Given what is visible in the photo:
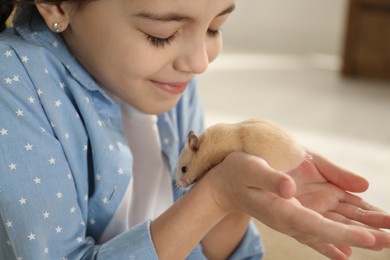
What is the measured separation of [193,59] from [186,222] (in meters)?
0.20

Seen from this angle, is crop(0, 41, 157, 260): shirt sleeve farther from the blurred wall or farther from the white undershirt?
the blurred wall

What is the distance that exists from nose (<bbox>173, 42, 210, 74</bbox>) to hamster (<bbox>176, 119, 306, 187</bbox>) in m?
0.08

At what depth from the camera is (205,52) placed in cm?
74

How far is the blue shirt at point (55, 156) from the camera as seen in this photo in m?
0.65

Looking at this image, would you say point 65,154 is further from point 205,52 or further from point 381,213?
point 381,213

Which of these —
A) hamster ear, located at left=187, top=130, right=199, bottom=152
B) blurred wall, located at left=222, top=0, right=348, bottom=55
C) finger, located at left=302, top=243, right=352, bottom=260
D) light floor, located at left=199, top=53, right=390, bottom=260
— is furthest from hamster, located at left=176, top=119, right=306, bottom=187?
blurred wall, located at left=222, top=0, right=348, bottom=55

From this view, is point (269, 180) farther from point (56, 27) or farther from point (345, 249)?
point (56, 27)

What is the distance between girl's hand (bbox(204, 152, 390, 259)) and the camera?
1.81ft

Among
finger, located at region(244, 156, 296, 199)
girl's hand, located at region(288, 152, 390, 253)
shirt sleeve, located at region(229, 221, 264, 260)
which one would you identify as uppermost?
finger, located at region(244, 156, 296, 199)

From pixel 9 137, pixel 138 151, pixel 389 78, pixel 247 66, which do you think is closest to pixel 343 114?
pixel 389 78

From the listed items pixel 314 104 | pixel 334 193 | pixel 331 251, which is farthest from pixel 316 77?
pixel 331 251

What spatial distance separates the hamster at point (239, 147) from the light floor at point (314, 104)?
2.61ft

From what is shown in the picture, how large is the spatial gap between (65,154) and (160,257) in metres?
0.17

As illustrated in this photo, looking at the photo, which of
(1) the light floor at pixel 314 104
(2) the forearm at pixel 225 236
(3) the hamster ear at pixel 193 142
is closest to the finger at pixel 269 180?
(3) the hamster ear at pixel 193 142
